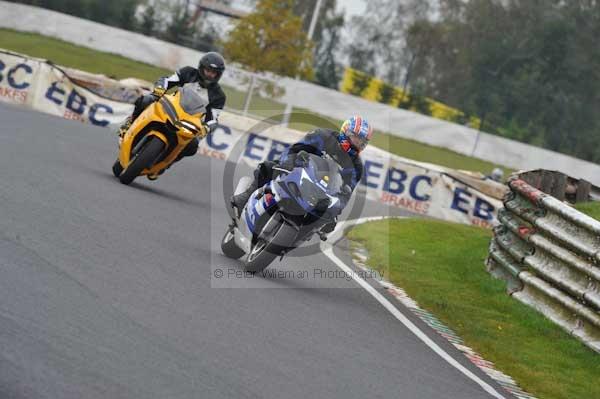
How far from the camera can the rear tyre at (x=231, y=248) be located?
11477mm

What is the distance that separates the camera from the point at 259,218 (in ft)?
35.6

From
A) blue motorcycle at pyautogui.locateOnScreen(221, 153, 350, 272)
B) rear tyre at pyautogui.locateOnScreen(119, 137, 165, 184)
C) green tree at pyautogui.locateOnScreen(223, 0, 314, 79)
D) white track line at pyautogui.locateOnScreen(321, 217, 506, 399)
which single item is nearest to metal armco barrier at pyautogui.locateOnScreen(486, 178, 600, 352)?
white track line at pyautogui.locateOnScreen(321, 217, 506, 399)

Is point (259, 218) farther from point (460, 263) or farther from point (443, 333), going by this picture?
point (460, 263)

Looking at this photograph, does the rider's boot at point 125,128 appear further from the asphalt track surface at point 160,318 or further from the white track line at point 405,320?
the white track line at point 405,320

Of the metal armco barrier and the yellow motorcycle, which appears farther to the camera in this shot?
the yellow motorcycle

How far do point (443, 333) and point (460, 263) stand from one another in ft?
16.9

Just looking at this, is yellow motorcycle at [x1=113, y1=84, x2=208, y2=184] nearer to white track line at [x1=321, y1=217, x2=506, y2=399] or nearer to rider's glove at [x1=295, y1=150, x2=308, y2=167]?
white track line at [x1=321, y1=217, x2=506, y2=399]

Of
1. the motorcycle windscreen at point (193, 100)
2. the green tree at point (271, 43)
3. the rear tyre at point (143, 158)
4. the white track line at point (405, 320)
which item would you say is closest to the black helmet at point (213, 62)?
the motorcycle windscreen at point (193, 100)

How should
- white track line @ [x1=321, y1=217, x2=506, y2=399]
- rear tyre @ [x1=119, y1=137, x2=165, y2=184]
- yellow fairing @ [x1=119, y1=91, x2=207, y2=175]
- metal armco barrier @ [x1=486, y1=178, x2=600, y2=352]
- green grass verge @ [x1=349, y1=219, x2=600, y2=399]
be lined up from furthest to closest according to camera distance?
yellow fairing @ [x1=119, y1=91, x2=207, y2=175], rear tyre @ [x1=119, y1=137, x2=165, y2=184], metal armco barrier @ [x1=486, y1=178, x2=600, y2=352], green grass verge @ [x1=349, y1=219, x2=600, y2=399], white track line @ [x1=321, y1=217, x2=506, y2=399]

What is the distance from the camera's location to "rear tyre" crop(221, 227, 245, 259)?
1148 cm

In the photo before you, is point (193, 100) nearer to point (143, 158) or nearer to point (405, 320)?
point (143, 158)

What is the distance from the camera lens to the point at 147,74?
41.9 metres

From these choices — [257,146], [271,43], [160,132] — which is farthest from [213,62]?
[271,43]

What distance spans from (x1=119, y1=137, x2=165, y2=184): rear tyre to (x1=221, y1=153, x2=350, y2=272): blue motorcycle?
→ 3432 mm
